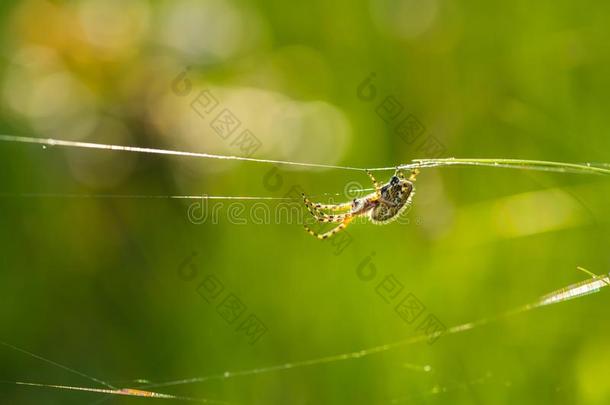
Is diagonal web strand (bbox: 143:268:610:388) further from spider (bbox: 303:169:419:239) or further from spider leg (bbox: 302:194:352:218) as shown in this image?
spider leg (bbox: 302:194:352:218)

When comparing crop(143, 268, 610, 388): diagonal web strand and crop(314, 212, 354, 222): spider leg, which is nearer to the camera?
crop(143, 268, 610, 388): diagonal web strand

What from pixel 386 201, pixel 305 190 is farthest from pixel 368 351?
pixel 305 190

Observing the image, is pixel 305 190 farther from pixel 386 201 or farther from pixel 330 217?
pixel 386 201

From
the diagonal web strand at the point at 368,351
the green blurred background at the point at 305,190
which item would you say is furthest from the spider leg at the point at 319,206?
the diagonal web strand at the point at 368,351

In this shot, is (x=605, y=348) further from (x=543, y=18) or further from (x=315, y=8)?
(x=315, y=8)

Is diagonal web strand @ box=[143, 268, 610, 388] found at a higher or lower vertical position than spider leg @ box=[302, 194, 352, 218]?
lower

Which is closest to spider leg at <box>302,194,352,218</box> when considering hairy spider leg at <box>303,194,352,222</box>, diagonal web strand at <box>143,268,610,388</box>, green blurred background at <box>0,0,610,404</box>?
hairy spider leg at <box>303,194,352,222</box>

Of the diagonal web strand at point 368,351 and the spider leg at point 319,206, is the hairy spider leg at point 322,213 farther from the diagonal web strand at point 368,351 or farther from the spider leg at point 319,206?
the diagonal web strand at point 368,351

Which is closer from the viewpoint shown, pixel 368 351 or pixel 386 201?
pixel 386 201

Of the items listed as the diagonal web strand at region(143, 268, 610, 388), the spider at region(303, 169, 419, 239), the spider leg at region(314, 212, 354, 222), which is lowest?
the diagonal web strand at region(143, 268, 610, 388)
